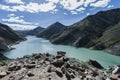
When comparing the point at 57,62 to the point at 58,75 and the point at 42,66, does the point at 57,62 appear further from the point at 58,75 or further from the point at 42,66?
the point at 58,75

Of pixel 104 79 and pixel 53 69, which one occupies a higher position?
pixel 53 69

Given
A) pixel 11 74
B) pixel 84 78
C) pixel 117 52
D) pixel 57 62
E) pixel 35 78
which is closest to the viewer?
pixel 35 78

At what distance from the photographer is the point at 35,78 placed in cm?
3925

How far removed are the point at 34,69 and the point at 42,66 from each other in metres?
2.53

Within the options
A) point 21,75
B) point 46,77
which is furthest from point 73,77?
point 21,75

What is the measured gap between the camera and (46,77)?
39812 millimetres

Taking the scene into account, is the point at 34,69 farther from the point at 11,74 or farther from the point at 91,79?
the point at 91,79

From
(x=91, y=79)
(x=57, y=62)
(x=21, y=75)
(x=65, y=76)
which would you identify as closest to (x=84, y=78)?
(x=91, y=79)

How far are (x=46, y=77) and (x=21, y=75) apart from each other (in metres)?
4.24

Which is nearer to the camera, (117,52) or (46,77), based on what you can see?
(46,77)

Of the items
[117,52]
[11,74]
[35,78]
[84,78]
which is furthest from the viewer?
[117,52]

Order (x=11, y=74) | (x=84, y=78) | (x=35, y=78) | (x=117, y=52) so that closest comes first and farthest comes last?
1. (x=35, y=78)
2. (x=11, y=74)
3. (x=84, y=78)
4. (x=117, y=52)

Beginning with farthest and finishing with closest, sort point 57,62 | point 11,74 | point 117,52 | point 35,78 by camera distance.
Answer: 1. point 117,52
2. point 57,62
3. point 11,74
4. point 35,78

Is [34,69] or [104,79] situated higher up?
[34,69]
